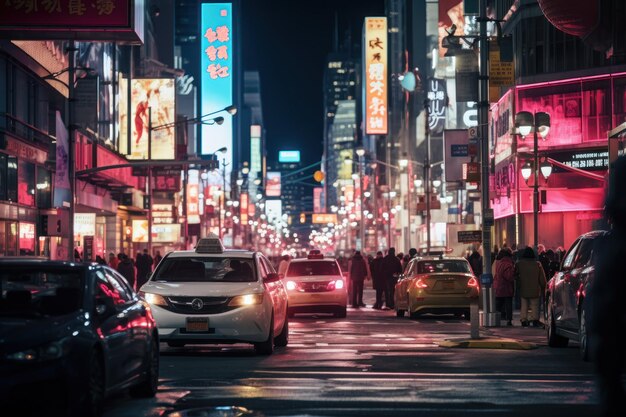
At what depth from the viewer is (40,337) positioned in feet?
31.9

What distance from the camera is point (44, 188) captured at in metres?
47.1

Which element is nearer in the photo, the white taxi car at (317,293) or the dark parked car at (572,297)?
the dark parked car at (572,297)

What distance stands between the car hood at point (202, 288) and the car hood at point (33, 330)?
790 centimetres

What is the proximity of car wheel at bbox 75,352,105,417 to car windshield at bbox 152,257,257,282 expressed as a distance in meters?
8.42

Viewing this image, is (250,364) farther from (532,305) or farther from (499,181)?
(499,181)

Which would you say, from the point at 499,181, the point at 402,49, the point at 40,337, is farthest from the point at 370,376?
the point at 402,49

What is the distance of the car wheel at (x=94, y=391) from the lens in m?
10.1

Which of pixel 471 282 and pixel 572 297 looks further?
pixel 471 282

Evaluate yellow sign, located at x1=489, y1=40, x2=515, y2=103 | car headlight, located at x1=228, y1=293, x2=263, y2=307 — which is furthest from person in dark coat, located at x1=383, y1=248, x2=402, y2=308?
car headlight, located at x1=228, y1=293, x2=263, y2=307

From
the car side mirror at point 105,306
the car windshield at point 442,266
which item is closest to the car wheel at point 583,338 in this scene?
the car side mirror at point 105,306

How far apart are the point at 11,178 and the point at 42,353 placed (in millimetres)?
33281

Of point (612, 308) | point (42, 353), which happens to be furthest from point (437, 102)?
point (612, 308)

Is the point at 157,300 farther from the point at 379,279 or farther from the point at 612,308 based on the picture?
the point at 379,279

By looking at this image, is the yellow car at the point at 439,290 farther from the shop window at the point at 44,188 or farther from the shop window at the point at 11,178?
the shop window at the point at 44,188
